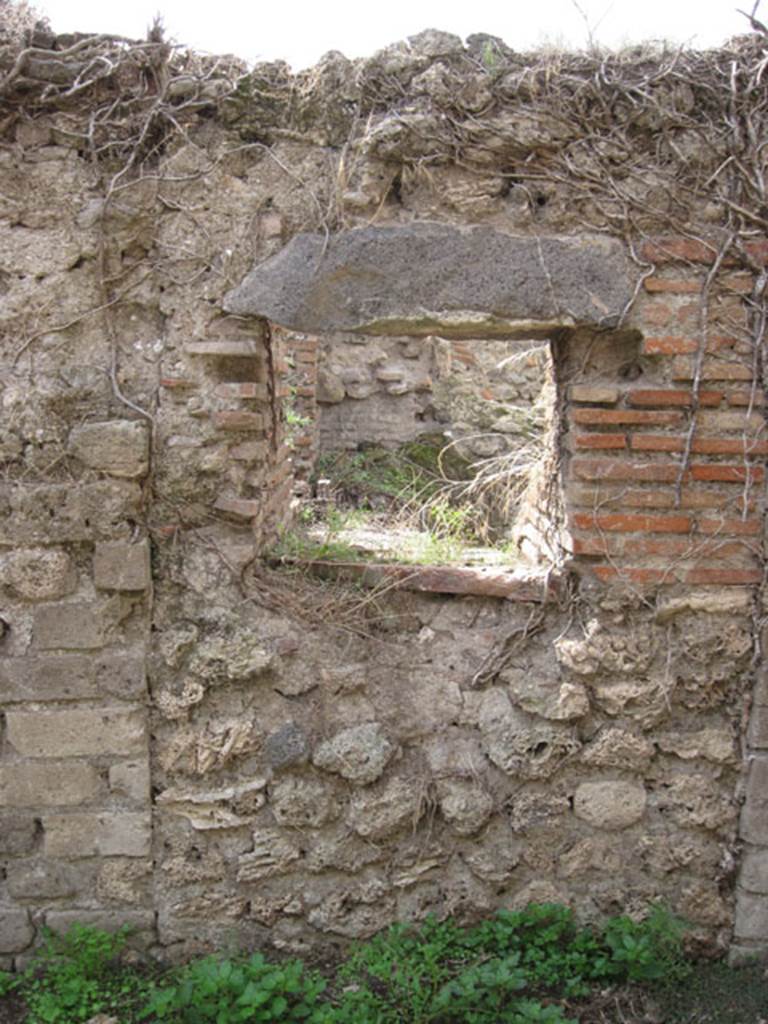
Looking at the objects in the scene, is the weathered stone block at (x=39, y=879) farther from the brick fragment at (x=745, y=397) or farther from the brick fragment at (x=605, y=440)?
the brick fragment at (x=745, y=397)

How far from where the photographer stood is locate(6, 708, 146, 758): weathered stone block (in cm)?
286

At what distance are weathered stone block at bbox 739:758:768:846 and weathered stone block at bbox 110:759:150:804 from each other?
2.03m

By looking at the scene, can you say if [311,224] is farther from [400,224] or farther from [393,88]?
[393,88]

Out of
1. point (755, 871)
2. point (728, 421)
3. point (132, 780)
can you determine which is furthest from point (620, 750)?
point (132, 780)

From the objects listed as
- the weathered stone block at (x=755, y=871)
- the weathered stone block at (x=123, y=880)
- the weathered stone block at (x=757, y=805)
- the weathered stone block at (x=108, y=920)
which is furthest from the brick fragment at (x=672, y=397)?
the weathered stone block at (x=108, y=920)

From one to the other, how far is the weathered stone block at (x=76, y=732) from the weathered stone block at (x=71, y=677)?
6 cm

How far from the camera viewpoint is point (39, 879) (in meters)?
2.91

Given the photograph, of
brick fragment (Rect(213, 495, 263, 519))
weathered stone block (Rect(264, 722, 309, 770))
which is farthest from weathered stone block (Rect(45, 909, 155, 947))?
brick fragment (Rect(213, 495, 263, 519))

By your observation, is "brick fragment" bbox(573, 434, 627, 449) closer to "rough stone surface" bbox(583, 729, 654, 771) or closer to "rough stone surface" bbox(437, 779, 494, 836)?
"rough stone surface" bbox(583, 729, 654, 771)

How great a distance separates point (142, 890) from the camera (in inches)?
116

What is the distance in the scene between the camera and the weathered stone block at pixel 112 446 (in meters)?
2.79

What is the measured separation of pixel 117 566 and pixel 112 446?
1.28 ft

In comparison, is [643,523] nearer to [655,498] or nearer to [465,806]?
[655,498]

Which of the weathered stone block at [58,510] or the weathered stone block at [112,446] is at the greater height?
the weathered stone block at [112,446]
